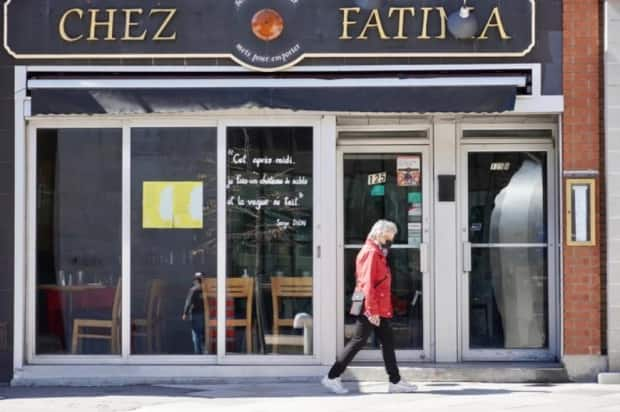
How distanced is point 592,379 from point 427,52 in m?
3.82

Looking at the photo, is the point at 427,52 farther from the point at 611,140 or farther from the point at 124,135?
the point at 124,135

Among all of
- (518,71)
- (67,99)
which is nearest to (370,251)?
(518,71)

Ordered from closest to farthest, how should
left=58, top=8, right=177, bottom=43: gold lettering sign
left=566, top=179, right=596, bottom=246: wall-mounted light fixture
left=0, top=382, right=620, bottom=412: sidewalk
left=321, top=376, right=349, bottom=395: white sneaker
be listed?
left=0, top=382, right=620, bottom=412: sidewalk
left=321, top=376, right=349, bottom=395: white sneaker
left=566, top=179, right=596, bottom=246: wall-mounted light fixture
left=58, top=8, right=177, bottom=43: gold lettering sign

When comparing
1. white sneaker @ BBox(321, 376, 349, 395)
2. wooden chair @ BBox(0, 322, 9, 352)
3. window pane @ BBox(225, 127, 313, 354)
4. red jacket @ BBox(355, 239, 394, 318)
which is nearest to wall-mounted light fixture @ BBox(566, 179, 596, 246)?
red jacket @ BBox(355, 239, 394, 318)

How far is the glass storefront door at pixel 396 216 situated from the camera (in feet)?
44.4

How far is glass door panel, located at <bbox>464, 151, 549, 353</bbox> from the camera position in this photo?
1357 centimetres

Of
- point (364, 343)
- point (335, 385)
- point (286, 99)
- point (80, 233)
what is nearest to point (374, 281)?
point (364, 343)

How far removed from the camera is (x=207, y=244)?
13.2m

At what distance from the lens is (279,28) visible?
42.2ft

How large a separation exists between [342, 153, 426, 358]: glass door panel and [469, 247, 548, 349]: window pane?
2.15 feet

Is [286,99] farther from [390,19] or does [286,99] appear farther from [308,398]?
[308,398]

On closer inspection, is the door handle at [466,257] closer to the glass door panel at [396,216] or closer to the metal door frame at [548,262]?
the metal door frame at [548,262]

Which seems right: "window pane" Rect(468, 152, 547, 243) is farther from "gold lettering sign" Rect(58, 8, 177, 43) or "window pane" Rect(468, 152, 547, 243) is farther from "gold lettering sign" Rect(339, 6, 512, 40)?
"gold lettering sign" Rect(58, 8, 177, 43)

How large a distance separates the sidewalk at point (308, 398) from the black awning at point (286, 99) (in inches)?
113
